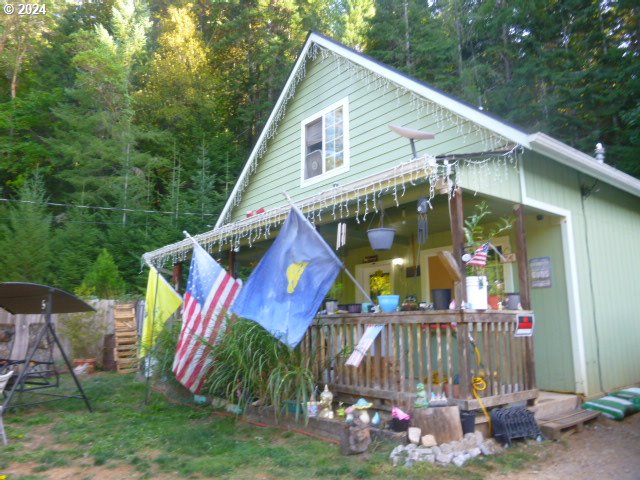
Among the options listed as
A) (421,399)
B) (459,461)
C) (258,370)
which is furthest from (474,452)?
(258,370)

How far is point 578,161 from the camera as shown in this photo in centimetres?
695

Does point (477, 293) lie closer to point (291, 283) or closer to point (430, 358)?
point (430, 358)

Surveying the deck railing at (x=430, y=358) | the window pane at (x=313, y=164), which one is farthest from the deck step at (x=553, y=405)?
the window pane at (x=313, y=164)

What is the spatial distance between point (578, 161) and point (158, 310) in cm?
643

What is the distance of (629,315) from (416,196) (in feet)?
13.8

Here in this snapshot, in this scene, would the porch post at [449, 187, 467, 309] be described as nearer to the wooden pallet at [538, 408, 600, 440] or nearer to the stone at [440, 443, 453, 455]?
the stone at [440, 443, 453, 455]

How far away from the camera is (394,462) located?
452 centimetres

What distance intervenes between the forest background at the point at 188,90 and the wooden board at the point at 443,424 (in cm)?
Result: 997

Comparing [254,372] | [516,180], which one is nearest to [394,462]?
[254,372]

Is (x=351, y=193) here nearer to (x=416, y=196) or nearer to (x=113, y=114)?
(x=416, y=196)

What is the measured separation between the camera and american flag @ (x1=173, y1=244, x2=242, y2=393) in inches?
271

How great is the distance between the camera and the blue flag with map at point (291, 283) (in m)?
5.69

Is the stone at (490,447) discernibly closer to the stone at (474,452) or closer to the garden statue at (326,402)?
the stone at (474,452)

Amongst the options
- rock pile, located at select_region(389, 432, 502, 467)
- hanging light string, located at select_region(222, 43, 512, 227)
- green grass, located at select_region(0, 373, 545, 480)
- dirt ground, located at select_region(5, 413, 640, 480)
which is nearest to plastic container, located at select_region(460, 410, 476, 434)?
rock pile, located at select_region(389, 432, 502, 467)
